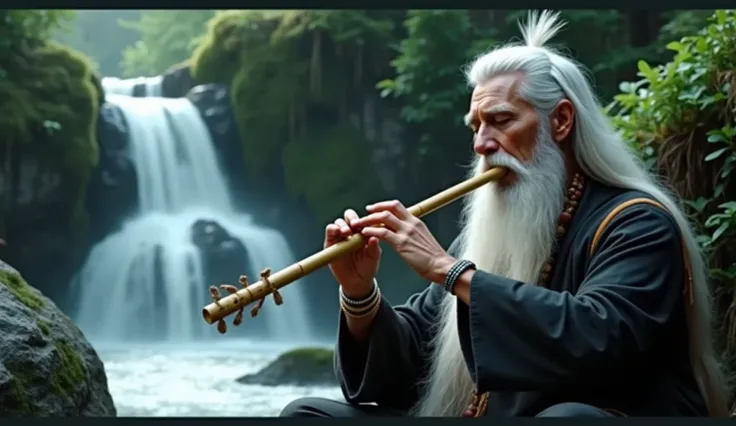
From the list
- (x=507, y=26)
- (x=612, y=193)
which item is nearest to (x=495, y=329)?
(x=612, y=193)

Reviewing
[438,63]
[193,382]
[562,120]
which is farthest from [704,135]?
[193,382]

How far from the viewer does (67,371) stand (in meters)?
3.21

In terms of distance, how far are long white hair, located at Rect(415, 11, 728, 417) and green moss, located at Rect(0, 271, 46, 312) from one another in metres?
1.42

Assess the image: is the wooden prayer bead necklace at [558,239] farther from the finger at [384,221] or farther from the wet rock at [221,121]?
the wet rock at [221,121]

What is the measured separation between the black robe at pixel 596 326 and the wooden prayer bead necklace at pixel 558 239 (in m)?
0.02

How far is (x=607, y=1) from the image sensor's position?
3.02 m

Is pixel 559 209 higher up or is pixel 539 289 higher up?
pixel 559 209

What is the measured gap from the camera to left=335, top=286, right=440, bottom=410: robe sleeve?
267 centimetres

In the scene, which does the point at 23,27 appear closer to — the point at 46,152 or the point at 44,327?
the point at 46,152

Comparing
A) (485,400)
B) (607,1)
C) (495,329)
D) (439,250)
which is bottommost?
(485,400)

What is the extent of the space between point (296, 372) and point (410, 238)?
22.2 feet

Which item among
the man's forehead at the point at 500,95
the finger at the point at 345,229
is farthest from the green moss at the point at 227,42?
the finger at the point at 345,229

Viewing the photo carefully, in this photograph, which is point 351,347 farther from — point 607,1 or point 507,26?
point 507,26

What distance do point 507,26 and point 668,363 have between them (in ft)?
25.0
